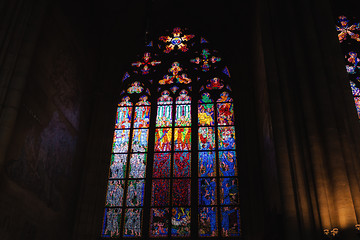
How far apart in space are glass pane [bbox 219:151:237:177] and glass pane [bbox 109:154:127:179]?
2.79 m

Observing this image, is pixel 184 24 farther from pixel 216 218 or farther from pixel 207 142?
pixel 216 218

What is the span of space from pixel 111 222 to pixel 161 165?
2.09m

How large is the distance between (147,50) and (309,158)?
8.19 meters

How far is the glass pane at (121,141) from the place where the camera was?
12.4m

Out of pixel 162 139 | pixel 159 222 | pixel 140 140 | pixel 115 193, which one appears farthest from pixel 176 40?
pixel 159 222

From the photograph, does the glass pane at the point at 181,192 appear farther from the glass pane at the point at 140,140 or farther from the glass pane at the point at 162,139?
the glass pane at the point at 140,140

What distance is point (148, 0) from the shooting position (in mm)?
9125

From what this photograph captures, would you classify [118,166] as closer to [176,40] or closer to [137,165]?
[137,165]

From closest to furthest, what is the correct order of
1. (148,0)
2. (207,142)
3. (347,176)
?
1. (347,176)
2. (148,0)
3. (207,142)

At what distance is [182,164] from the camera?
Answer: 11922mm

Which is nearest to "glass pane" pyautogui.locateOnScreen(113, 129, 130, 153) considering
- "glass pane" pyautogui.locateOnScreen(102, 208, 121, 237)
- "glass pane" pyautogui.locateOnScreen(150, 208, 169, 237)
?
"glass pane" pyautogui.locateOnScreen(102, 208, 121, 237)

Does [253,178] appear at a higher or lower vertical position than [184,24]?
lower

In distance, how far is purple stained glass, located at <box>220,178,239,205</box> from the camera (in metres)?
11.2

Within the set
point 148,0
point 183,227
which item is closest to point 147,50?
point 148,0
